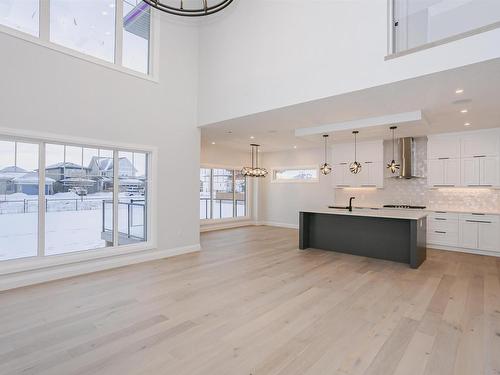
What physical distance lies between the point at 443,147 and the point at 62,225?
823cm

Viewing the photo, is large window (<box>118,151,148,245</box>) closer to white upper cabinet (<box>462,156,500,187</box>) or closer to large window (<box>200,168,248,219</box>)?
large window (<box>200,168,248,219</box>)

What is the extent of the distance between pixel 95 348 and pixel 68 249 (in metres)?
2.72

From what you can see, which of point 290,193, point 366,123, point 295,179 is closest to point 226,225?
point 290,193

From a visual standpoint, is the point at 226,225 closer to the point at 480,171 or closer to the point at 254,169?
the point at 254,169

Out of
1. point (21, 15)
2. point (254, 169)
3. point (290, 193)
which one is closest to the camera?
point (21, 15)

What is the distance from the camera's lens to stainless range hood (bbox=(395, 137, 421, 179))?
7.07 metres

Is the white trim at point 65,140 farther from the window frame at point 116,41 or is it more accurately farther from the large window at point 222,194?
the large window at point 222,194

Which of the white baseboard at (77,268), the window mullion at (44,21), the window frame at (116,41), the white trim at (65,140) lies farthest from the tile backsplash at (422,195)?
the window mullion at (44,21)

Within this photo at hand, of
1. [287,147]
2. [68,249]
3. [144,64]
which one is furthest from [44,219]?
[287,147]

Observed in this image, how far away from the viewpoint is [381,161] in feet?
24.5

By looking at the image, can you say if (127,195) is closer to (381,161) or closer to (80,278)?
(80,278)

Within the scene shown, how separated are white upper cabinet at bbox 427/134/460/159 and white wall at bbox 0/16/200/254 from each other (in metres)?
5.74

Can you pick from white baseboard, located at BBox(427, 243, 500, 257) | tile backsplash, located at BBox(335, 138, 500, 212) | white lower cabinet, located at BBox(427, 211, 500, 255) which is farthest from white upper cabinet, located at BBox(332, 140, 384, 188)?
white baseboard, located at BBox(427, 243, 500, 257)

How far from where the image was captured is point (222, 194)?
994 cm
